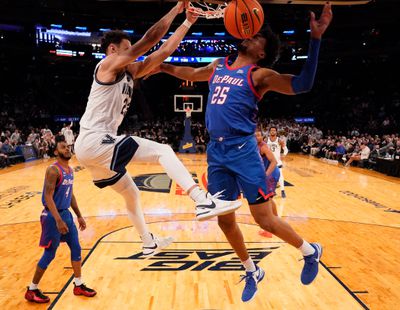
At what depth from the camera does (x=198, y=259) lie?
5.83 meters

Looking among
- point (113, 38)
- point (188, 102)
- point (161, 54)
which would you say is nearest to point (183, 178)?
point (161, 54)

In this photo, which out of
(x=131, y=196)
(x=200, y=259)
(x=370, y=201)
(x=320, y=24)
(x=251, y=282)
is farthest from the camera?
(x=370, y=201)

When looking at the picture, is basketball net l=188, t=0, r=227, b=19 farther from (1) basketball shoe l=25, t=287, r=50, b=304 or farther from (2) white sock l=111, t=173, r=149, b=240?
(1) basketball shoe l=25, t=287, r=50, b=304

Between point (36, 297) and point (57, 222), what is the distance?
0.87 meters

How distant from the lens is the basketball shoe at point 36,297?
14.7 ft

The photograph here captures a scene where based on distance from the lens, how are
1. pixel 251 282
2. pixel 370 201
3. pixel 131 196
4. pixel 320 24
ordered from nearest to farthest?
pixel 320 24 → pixel 131 196 → pixel 251 282 → pixel 370 201

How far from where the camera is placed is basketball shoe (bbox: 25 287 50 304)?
4.47 m

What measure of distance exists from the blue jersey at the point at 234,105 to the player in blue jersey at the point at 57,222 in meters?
1.98

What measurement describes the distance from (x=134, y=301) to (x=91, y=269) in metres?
1.17

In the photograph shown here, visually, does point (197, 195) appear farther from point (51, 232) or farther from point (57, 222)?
point (51, 232)

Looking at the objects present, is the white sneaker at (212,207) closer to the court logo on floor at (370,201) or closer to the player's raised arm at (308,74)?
the player's raised arm at (308,74)

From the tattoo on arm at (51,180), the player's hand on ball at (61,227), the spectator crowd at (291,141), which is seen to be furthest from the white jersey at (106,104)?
the spectator crowd at (291,141)

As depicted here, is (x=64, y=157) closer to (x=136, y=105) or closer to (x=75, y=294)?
(x=75, y=294)

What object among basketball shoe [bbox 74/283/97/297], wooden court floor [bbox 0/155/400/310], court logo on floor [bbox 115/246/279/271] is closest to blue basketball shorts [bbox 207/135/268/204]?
wooden court floor [bbox 0/155/400/310]
